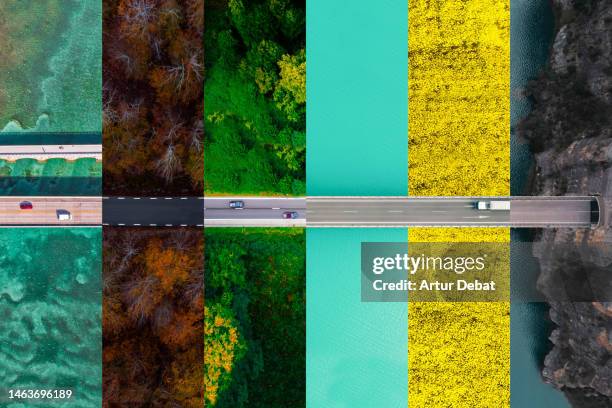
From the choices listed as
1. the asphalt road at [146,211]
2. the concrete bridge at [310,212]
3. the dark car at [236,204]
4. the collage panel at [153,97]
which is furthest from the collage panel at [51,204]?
the dark car at [236,204]

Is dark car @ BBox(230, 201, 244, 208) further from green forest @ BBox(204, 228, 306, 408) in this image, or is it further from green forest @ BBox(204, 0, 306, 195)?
green forest @ BBox(204, 228, 306, 408)

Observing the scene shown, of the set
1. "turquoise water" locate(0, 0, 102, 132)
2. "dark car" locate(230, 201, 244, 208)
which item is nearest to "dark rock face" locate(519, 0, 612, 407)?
"dark car" locate(230, 201, 244, 208)

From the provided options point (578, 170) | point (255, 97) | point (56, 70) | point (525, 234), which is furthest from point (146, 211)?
point (578, 170)

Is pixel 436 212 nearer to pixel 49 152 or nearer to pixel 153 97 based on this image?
pixel 153 97

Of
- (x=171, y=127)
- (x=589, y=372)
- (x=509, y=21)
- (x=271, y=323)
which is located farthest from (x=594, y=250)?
(x=171, y=127)

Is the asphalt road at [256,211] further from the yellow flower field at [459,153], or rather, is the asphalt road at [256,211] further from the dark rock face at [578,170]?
the dark rock face at [578,170]

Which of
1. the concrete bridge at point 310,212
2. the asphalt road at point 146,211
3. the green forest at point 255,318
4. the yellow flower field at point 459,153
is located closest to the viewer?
the asphalt road at point 146,211
